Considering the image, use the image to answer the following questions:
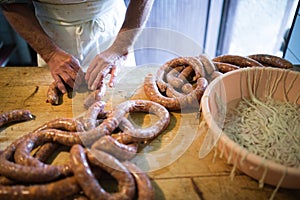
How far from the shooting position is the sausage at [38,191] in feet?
3.09

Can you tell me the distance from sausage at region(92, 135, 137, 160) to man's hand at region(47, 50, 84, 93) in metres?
0.57

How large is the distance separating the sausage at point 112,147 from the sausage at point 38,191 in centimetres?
18

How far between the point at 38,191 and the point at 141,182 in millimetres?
371

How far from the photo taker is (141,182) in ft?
3.32

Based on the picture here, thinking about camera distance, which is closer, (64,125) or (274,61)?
(64,125)

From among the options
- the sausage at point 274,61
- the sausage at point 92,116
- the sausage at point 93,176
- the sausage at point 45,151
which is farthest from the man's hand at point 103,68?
the sausage at point 274,61

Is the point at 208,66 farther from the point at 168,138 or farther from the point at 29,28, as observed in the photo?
the point at 29,28

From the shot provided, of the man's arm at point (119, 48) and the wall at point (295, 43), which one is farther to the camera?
the wall at point (295, 43)

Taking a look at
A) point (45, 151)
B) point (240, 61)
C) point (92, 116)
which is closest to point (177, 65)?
point (240, 61)

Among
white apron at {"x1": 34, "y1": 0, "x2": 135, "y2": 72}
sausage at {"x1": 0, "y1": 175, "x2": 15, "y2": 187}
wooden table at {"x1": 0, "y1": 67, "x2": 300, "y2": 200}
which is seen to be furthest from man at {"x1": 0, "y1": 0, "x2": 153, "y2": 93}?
sausage at {"x1": 0, "y1": 175, "x2": 15, "y2": 187}

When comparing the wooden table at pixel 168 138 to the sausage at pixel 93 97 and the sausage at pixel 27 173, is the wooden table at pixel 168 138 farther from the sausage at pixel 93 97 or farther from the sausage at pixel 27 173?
the sausage at pixel 27 173

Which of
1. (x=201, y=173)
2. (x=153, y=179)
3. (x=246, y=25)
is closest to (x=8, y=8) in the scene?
(x=153, y=179)

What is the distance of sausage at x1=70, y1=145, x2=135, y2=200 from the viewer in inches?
37.4

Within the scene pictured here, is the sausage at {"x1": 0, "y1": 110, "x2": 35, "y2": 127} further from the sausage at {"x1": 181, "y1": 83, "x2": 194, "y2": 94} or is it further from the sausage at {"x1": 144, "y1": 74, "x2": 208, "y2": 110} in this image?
the sausage at {"x1": 181, "y1": 83, "x2": 194, "y2": 94}
